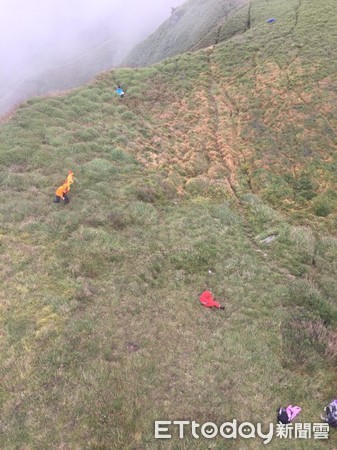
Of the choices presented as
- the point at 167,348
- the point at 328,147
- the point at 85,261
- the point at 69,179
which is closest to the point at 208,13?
the point at 328,147

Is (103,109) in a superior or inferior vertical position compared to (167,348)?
superior

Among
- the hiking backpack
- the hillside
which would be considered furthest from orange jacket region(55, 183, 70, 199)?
the hiking backpack

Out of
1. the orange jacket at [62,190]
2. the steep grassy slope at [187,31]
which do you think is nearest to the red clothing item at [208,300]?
the orange jacket at [62,190]

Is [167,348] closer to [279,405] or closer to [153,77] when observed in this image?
[279,405]

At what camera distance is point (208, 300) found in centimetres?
1642

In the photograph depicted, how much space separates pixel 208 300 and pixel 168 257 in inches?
A: 146

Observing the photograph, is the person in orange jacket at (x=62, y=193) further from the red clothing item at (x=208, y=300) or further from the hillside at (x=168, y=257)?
the red clothing item at (x=208, y=300)

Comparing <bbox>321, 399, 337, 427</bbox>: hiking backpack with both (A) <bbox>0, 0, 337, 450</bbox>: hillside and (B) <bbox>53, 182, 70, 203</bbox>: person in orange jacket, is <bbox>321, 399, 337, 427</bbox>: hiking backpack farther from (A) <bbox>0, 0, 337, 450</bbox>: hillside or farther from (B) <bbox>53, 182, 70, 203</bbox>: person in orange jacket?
(B) <bbox>53, 182, 70, 203</bbox>: person in orange jacket

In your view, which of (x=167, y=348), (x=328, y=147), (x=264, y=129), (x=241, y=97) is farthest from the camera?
(x=241, y=97)

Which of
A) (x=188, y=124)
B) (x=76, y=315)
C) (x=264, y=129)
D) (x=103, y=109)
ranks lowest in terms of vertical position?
(x=264, y=129)

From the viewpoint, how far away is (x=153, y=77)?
4031 cm

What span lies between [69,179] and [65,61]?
170237 mm

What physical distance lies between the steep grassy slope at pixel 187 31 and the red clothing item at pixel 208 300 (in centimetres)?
4703

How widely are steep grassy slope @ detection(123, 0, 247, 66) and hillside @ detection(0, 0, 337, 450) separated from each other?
24.5 metres
